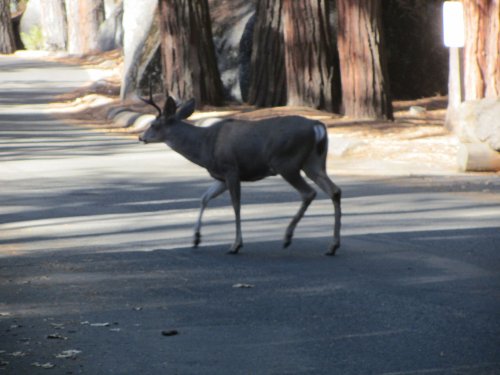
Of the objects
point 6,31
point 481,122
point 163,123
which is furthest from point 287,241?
point 6,31

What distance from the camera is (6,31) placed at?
2434 inches

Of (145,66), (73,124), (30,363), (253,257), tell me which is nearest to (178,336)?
(30,363)

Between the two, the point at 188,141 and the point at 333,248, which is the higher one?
the point at 188,141

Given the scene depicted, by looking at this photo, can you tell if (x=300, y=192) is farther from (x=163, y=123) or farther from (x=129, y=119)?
(x=129, y=119)

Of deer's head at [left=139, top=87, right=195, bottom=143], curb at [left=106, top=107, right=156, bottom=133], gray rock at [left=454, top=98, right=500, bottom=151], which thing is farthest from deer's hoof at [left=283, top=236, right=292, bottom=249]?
curb at [left=106, top=107, right=156, bottom=133]

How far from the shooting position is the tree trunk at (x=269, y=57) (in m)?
26.2

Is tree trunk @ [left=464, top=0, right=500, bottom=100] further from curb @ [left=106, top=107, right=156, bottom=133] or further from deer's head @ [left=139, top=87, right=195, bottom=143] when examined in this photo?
deer's head @ [left=139, top=87, right=195, bottom=143]

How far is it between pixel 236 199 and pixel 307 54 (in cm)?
1397

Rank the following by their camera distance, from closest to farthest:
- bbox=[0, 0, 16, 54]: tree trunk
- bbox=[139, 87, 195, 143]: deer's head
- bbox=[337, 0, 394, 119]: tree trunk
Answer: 1. bbox=[139, 87, 195, 143]: deer's head
2. bbox=[337, 0, 394, 119]: tree trunk
3. bbox=[0, 0, 16, 54]: tree trunk

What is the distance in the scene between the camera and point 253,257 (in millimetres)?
10648

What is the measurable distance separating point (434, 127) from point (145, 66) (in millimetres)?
10402

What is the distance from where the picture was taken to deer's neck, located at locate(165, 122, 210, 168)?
36.6 ft

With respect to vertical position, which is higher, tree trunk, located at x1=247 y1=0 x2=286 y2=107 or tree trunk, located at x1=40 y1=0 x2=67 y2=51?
tree trunk, located at x1=247 y1=0 x2=286 y2=107

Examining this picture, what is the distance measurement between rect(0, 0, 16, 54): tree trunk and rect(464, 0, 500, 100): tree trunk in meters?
42.4
